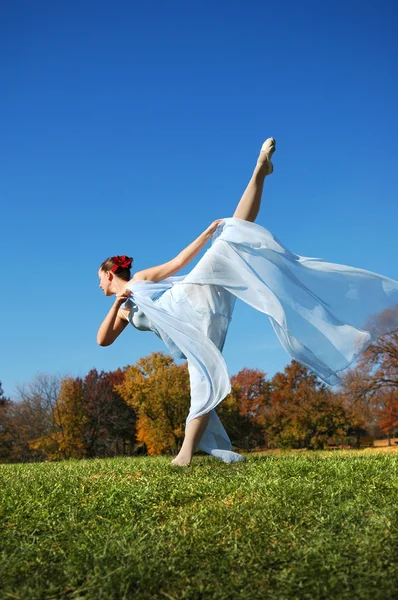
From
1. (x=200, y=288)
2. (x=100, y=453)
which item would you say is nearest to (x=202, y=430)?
(x=200, y=288)

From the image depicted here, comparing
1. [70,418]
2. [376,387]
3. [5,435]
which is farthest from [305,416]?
[5,435]

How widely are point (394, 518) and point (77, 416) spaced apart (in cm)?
3645

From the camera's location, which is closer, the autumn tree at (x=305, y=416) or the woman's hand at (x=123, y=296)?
the woman's hand at (x=123, y=296)

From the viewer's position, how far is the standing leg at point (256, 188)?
640 cm

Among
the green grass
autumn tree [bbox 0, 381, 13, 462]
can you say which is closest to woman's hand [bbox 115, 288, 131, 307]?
the green grass

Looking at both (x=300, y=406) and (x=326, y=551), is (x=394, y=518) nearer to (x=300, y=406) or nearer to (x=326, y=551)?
(x=326, y=551)

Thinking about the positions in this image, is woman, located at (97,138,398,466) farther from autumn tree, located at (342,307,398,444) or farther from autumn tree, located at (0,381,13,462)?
autumn tree, located at (0,381,13,462)

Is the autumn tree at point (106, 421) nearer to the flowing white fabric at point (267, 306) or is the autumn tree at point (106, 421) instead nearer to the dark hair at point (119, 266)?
the dark hair at point (119, 266)

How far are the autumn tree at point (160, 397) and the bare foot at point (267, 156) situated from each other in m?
30.4

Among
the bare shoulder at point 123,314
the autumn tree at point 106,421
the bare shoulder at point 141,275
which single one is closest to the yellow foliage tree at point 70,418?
the autumn tree at point 106,421

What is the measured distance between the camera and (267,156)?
253 inches

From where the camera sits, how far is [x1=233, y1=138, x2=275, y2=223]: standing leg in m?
6.40

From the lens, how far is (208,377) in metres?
5.98

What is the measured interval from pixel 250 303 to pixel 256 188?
1508 millimetres
